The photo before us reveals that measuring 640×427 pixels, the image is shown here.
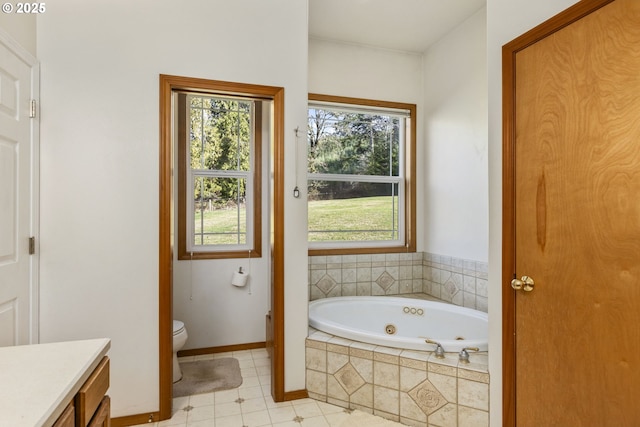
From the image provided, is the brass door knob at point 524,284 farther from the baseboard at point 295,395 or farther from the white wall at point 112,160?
the white wall at point 112,160

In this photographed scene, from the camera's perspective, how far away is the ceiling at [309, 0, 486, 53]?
271 centimetres

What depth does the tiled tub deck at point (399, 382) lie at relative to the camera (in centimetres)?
183

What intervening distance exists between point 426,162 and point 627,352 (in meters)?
2.44

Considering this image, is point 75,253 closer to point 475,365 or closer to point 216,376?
point 216,376

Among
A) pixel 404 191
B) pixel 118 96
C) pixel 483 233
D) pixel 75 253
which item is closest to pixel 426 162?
pixel 404 191

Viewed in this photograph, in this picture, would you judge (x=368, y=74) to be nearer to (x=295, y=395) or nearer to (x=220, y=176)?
(x=220, y=176)

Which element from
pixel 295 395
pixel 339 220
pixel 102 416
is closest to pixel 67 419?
pixel 102 416

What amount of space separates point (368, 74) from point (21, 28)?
8.44 feet

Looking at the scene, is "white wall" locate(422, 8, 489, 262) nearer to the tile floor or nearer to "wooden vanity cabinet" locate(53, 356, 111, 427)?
the tile floor

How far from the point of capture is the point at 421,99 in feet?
11.4

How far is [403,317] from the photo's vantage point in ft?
9.84

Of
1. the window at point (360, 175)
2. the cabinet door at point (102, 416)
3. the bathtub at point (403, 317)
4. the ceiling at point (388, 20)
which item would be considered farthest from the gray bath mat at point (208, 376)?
the ceiling at point (388, 20)

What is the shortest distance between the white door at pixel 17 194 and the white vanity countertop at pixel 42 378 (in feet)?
2.34

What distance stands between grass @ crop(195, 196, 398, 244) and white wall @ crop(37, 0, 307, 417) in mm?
1149
